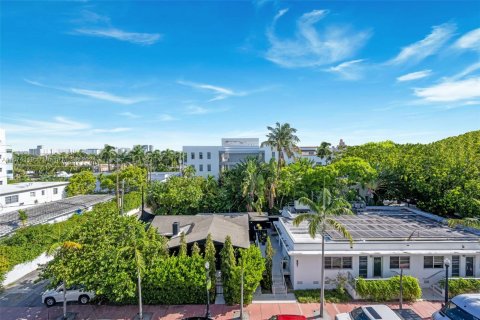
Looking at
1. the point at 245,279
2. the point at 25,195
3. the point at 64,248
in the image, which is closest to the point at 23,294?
the point at 64,248

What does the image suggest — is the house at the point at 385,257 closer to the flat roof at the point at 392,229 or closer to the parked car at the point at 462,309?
the flat roof at the point at 392,229

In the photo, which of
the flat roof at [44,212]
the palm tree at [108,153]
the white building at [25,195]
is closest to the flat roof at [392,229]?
the flat roof at [44,212]

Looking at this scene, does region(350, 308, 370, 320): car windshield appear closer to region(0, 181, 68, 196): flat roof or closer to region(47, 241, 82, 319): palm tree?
Answer: region(47, 241, 82, 319): palm tree

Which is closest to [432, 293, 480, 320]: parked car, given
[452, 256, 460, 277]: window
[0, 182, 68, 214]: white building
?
[452, 256, 460, 277]: window

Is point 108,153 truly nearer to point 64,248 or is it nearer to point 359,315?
point 64,248

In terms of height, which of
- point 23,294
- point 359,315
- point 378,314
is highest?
point 378,314
